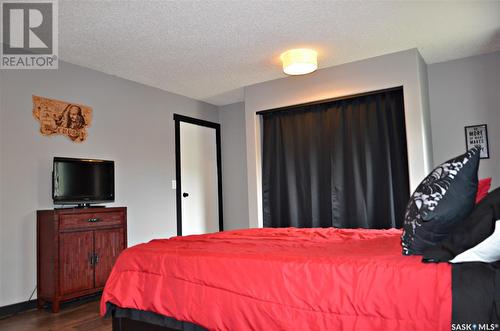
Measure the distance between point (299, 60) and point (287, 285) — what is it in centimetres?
277

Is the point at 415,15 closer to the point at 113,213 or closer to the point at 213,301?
the point at 213,301

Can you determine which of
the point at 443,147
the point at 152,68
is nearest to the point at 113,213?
the point at 152,68

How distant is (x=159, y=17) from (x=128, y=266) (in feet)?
6.55

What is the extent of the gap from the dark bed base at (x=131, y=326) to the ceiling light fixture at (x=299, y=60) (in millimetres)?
2843

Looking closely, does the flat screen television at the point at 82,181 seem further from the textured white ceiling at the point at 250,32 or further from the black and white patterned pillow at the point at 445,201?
the black and white patterned pillow at the point at 445,201

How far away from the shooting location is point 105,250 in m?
3.73

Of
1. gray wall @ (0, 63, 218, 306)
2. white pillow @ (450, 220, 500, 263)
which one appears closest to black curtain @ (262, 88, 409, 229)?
gray wall @ (0, 63, 218, 306)

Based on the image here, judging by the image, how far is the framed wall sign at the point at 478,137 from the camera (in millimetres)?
4031

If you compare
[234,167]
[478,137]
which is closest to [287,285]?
[478,137]

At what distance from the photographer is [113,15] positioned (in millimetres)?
2949

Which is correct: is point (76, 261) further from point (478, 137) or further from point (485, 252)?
point (478, 137)

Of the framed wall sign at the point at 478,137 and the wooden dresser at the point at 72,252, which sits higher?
the framed wall sign at the point at 478,137

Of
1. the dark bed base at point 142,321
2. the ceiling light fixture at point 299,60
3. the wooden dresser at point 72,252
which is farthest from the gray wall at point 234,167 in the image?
the dark bed base at point 142,321

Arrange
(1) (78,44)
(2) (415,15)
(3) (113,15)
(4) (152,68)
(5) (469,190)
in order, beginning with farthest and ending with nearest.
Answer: (4) (152,68) → (1) (78,44) → (2) (415,15) → (3) (113,15) → (5) (469,190)
